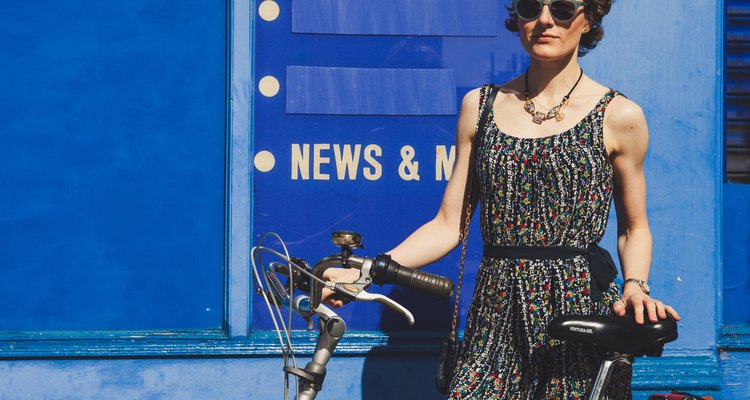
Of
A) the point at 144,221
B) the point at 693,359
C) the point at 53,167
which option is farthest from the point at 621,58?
the point at 53,167

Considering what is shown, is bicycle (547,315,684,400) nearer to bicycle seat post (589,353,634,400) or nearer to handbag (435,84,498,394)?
bicycle seat post (589,353,634,400)

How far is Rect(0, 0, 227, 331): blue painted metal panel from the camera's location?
5043 mm

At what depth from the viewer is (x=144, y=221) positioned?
5.07m

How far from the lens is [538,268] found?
336cm

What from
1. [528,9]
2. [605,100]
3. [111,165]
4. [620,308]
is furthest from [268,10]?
[620,308]

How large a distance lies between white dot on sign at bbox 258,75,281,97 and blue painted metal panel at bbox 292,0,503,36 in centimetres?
25

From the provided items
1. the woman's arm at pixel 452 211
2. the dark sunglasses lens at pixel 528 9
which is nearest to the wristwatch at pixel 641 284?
the woman's arm at pixel 452 211

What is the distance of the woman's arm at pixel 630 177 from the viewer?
3367 mm

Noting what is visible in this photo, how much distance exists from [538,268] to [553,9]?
0.79 metres

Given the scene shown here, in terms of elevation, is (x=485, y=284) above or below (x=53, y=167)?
below

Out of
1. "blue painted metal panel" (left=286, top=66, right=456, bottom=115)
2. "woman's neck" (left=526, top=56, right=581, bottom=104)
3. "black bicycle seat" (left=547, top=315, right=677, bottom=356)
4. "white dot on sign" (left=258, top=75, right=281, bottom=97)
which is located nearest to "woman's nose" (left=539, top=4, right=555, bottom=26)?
"woman's neck" (left=526, top=56, right=581, bottom=104)

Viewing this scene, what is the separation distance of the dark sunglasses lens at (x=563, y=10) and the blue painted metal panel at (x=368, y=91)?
176cm

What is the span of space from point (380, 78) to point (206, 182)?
94cm

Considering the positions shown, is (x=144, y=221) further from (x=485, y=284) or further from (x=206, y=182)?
(x=485, y=284)
